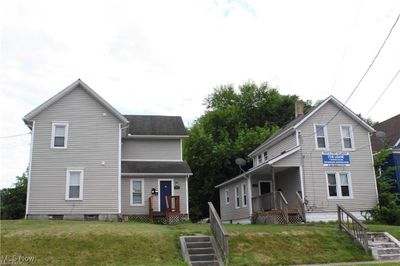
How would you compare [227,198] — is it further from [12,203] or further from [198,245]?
[12,203]

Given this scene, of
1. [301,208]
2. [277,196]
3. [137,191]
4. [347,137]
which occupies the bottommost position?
[301,208]

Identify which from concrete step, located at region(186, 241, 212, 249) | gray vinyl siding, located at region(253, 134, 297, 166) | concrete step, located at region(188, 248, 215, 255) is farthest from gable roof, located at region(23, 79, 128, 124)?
concrete step, located at region(188, 248, 215, 255)

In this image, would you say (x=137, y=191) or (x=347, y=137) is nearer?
(x=137, y=191)

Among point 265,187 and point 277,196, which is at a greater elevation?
point 265,187

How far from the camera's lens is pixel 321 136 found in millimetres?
27875

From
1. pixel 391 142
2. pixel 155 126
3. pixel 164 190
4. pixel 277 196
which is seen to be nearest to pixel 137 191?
pixel 164 190

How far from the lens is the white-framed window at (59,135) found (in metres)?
25.2

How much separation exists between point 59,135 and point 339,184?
16.9m

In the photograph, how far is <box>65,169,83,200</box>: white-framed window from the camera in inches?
966

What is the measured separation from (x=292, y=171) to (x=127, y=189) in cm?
1050

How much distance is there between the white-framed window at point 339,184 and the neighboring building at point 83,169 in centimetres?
891

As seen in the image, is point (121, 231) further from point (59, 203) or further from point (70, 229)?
point (59, 203)

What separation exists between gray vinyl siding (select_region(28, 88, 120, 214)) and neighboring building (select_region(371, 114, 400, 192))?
1840 cm

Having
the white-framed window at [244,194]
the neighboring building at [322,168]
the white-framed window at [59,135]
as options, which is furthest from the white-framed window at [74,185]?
the white-framed window at [244,194]
